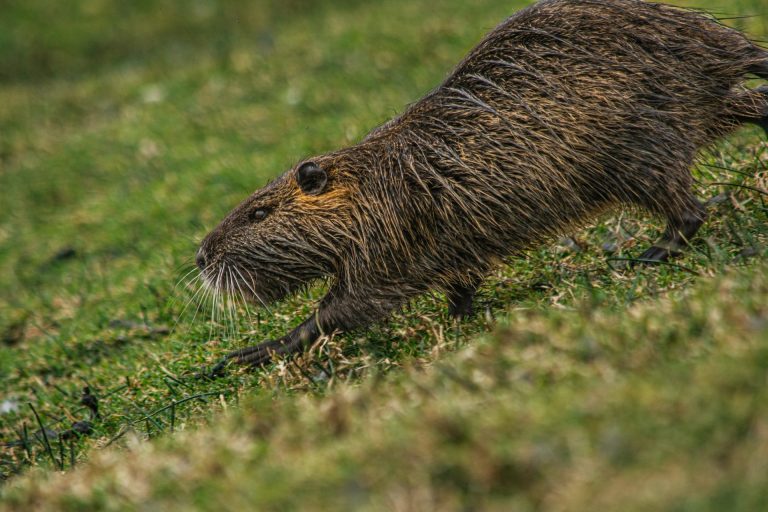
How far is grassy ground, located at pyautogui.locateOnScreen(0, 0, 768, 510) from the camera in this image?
7.55 feet

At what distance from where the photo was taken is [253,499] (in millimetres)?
2488

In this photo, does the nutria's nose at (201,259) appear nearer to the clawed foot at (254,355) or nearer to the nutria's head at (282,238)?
the nutria's head at (282,238)

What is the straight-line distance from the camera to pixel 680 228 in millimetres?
4328

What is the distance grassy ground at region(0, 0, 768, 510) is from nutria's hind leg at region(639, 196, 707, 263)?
99 mm

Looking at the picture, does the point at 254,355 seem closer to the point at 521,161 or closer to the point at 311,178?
the point at 311,178

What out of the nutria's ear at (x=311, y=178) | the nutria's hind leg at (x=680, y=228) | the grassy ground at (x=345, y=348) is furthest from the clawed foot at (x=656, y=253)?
the nutria's ear at (x=311, y=178)

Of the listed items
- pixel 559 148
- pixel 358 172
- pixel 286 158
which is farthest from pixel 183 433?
pixel 286 158

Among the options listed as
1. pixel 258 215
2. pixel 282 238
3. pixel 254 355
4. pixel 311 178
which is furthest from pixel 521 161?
pixel 254 355

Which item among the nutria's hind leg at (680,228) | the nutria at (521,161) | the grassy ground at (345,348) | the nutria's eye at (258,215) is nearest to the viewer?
the grassy ground at (345,348)

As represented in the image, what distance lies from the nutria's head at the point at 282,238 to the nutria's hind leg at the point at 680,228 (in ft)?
4.58

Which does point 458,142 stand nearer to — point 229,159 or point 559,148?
point 559,148

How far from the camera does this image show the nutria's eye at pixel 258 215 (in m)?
4.50

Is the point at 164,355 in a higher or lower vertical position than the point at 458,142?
lower

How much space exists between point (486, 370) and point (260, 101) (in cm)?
698
